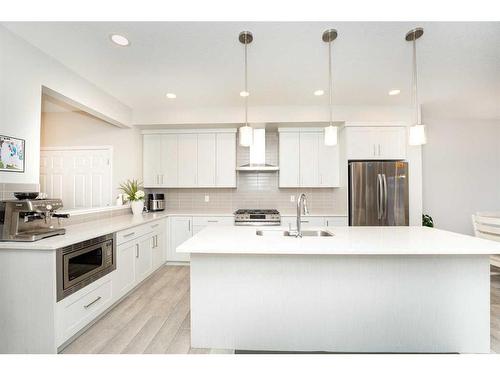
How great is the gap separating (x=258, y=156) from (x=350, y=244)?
2.63 m

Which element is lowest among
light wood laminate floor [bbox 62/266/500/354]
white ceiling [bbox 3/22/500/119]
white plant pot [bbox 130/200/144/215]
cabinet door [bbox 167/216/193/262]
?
light wood laminate floor [bbox 62/266/500/354]

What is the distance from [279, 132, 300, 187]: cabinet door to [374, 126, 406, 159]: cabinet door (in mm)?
1205

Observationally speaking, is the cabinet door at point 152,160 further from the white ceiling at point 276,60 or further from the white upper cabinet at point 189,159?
the white ceiling at point 276,60

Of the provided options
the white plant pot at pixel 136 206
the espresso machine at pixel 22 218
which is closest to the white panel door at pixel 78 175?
the white plant pot at pixel 136 206

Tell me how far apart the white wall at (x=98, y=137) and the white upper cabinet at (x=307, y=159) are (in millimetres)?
2382

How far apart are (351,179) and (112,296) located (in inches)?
130

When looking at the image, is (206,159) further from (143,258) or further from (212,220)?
(143,258)

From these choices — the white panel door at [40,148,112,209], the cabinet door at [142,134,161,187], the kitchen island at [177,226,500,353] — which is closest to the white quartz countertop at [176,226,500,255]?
the kitchen island at [177,226,500,353]

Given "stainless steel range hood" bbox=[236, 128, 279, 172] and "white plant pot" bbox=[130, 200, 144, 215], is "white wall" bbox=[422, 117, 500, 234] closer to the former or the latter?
"stainless steel range hood" bbox=[236, 128, 279, 172]

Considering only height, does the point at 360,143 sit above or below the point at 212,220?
above

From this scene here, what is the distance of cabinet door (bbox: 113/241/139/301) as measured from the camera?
8.50ft

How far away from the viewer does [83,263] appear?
85.4 inches

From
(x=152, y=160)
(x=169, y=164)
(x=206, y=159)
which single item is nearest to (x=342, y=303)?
(x=206, y=159)
